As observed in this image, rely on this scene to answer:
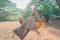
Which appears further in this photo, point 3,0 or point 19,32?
point 3,0

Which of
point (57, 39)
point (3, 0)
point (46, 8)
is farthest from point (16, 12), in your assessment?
point (57, 39)

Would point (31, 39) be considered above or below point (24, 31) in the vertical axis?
below

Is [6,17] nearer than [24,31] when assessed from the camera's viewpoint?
No

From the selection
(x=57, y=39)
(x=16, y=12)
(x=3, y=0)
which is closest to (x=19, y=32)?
(x=57, y=39)

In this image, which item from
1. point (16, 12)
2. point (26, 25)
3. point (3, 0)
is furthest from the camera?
point (3, 0)

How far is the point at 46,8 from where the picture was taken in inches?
518

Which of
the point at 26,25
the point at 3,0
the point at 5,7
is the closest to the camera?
the point at 26,25

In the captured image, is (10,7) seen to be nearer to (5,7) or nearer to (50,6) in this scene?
(5,7)

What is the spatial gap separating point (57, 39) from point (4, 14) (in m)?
8.06

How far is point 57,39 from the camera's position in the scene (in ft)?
21.2

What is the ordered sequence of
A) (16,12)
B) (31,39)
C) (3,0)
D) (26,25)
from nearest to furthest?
(26,25) < (31,39) < (16,12) < (3,0)

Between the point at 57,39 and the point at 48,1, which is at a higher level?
the point at 48,1

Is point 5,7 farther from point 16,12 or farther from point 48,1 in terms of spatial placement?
point 48,1

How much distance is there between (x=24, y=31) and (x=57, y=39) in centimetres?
223
